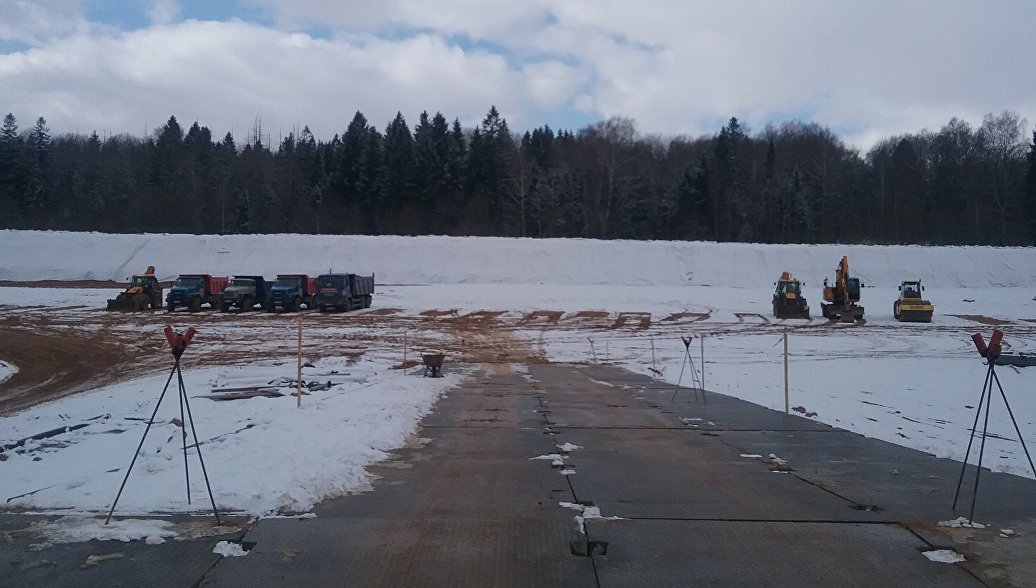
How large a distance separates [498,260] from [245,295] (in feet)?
84.5

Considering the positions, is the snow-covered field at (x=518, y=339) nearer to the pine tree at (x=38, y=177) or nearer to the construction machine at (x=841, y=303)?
the construction machine at (x=841, y=303)

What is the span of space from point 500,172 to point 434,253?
117 ft

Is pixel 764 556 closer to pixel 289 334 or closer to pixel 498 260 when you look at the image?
pixel 289 334

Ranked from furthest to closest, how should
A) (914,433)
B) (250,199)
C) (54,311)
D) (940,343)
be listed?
1. (250,199)
2. (54,311)
3. (940,343)
4. (914,433)

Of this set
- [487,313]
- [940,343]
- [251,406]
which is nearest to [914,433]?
[251,406]

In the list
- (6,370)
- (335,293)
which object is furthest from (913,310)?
(6,370)

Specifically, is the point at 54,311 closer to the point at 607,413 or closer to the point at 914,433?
the point at 607,413

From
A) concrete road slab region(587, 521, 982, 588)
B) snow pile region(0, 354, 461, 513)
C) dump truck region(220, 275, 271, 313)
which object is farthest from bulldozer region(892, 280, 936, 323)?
concrete road slab region(587, 521, 982, 588)

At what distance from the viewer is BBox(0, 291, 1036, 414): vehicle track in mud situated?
2367cm

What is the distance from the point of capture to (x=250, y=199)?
352 feet

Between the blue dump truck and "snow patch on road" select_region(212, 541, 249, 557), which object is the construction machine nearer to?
the blue dump truck

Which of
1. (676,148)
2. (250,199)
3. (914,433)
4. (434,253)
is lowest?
(914,433)

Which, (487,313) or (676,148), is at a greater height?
(676,148)

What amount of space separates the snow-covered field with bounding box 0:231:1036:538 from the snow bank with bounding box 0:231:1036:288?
0.20 m
